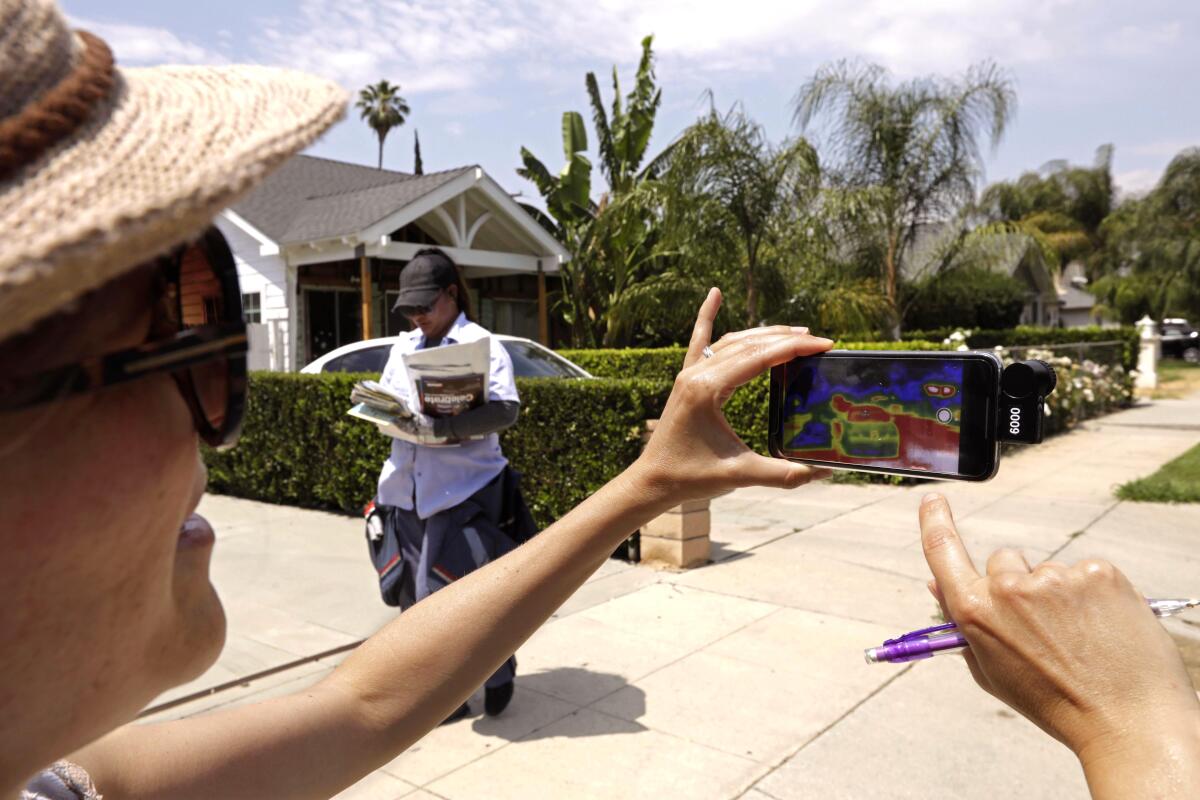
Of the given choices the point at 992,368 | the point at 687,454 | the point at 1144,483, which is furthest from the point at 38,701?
the point at 1144,483

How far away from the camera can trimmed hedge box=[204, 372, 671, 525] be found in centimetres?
700

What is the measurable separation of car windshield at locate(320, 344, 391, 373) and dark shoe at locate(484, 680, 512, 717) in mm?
5400

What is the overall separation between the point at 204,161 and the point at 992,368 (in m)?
1.35

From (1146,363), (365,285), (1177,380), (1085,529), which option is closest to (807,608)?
(1085,529)

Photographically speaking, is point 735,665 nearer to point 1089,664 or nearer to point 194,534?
point 1089,664

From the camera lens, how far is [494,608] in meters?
1.50

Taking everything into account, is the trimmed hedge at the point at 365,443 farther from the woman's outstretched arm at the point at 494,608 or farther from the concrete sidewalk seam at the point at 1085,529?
the woman's outstretched arm at the point at 494,608

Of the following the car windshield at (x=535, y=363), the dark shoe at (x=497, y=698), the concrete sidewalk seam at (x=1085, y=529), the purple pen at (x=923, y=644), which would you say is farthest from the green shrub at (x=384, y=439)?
the purple pen at (x=923, y=644)

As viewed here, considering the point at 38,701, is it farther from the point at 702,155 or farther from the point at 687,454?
the point at 702,155

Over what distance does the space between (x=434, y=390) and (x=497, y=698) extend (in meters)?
1.45

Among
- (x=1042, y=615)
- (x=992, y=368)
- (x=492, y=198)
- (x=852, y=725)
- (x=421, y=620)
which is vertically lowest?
(x=852, y=725)

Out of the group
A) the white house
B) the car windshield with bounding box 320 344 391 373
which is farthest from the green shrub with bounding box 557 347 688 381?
the car windshield with bounding box 320 344 391 373

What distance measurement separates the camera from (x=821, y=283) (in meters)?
15.0

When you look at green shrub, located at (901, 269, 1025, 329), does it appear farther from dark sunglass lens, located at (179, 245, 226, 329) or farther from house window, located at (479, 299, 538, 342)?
dark sunglass lens, located at (179, 245, 226, 329)
